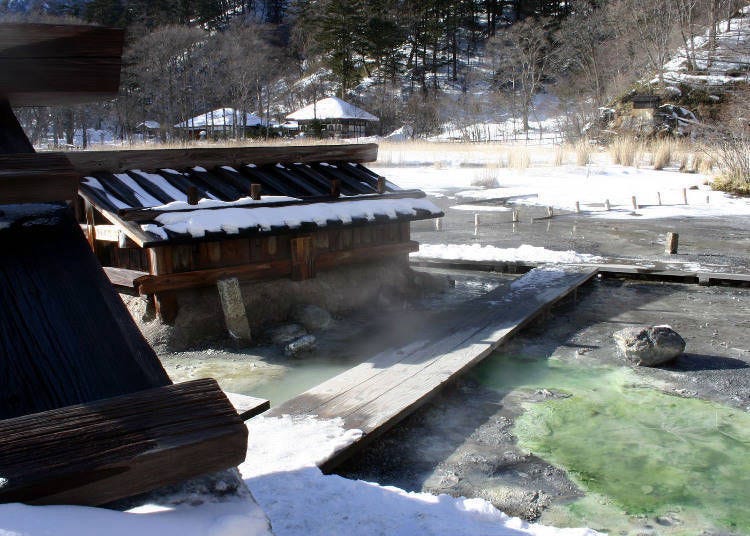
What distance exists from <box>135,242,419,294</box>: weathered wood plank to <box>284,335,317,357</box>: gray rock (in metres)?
1.01

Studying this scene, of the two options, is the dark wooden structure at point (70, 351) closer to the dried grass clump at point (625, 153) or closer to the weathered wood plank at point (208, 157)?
the weathered wood plank at point (208, 157)

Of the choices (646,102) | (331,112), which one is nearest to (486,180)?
(646,102)

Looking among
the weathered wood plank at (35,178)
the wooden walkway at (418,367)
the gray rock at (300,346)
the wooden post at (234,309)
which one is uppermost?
the weathered wood plank at (35,178)

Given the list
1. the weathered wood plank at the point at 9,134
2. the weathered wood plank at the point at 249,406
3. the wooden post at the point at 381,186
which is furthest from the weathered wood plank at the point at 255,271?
the weathered wood plank at the point at 9,134

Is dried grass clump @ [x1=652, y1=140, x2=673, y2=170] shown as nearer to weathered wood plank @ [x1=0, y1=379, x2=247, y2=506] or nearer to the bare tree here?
weathered wood plank @ [x1=0, y1=379, x2=247, y2=506]

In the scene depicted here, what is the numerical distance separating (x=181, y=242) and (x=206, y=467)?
18.9ft

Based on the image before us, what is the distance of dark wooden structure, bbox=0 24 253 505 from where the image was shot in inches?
42.7

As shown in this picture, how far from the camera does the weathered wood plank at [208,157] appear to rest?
729 cm

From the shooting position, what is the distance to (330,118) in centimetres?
5028

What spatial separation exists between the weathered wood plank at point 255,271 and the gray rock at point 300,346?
3.32ft

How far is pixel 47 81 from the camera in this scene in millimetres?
1346

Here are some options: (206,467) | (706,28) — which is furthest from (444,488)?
(706,28)

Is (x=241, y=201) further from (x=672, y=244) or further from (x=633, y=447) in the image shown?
(x=672, y=244)

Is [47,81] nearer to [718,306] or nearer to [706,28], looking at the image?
[718,306]
